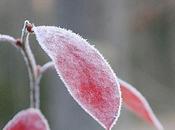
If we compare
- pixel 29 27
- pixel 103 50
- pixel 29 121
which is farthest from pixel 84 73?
pixel 103 50

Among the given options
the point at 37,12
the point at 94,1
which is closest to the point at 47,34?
the point at 94,1

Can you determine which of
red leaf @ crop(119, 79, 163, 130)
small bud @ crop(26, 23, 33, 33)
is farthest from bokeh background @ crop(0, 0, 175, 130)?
small bud @ crop(26, 23, 33, 33)

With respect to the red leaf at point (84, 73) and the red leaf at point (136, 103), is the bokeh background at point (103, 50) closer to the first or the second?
the red leaf at point (136, 103)

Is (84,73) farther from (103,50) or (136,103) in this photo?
(103,50)

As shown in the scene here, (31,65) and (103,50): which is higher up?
(103,50)

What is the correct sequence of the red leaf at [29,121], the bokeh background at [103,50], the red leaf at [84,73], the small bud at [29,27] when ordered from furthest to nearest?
the bokeh background at [103,50]
the red leaf at [29,121]
the small bud at [29,27]
the red leaf at [84,73]

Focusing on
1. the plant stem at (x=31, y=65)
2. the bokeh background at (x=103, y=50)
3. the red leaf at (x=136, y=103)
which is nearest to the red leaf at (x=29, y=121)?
the plant stem at (x=31, y=65)
